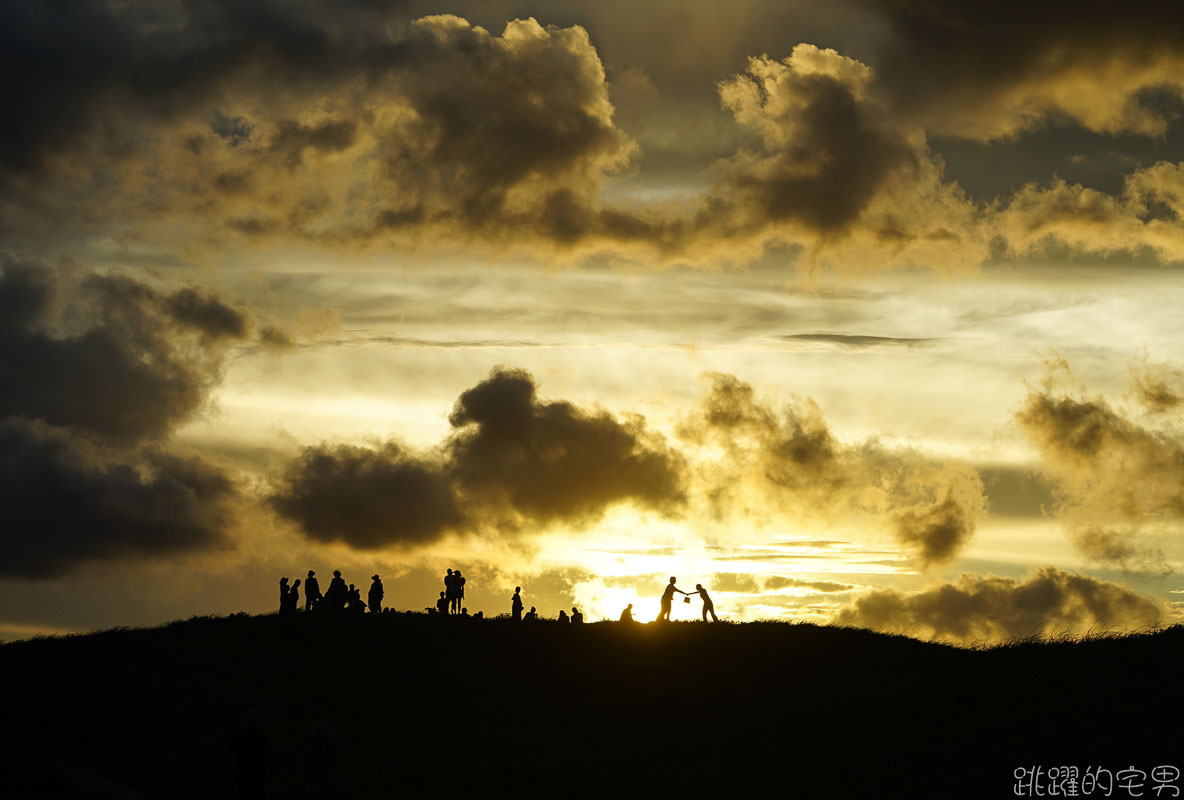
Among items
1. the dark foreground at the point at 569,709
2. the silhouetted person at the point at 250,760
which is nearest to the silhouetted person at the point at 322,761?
the dark foreground at the point at 569,709

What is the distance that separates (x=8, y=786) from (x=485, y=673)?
742 inches

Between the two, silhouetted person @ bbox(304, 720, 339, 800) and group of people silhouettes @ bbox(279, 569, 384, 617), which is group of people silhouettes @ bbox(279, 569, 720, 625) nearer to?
group of people silhouettes @ bbox(279, 569, 384, 617)

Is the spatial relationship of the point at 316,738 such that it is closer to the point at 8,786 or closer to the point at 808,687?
the point at 8,786

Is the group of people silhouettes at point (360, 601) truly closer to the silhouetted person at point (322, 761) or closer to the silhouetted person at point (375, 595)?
the silhouetted person at point (375, 595)

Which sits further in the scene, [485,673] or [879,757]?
[485,673]

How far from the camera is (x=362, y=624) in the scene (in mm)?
44781

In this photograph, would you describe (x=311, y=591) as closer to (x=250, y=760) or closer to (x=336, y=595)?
(x=336, y=595)

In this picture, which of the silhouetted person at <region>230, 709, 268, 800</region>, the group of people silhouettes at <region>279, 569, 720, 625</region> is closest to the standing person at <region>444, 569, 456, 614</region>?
the group of people silhouettes at <region>279, 569, 720, 625</region>

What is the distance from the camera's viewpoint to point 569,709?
112 feet

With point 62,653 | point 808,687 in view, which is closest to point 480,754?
point 808,687

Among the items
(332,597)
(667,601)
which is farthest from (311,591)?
(667,601)

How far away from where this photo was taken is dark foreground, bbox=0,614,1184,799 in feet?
70.3

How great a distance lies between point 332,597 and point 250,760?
27.2m

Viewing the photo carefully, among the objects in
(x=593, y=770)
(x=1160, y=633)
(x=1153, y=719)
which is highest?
(x=1160, y=633)
